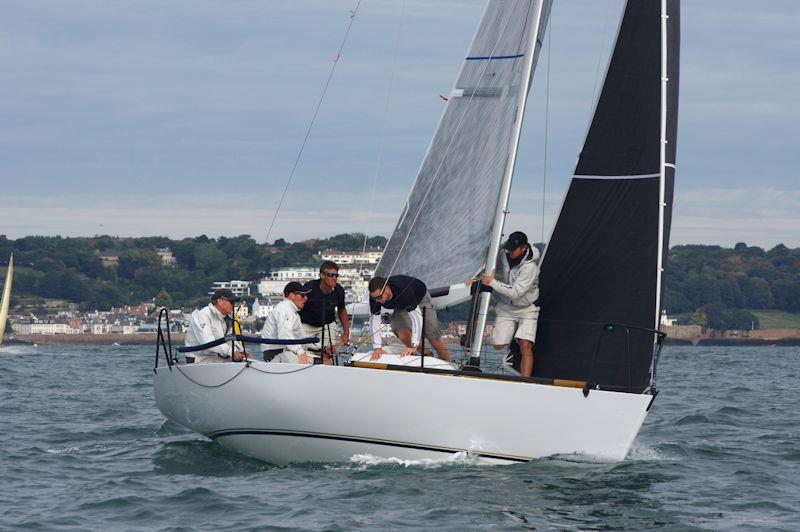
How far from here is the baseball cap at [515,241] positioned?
1041cm

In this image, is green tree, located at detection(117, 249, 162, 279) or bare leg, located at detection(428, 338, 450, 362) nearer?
bare leg, located at detection(428, 338, 450, 362)

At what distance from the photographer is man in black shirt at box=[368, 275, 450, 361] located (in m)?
10.1

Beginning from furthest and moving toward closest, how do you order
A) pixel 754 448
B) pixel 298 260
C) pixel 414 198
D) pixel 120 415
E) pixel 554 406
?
1. pixel 298 260
2. pixel 120 415
3. pixel 754 448
4. pixel 414 198
5. pixel 554 406

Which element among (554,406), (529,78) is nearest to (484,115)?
(529,78)

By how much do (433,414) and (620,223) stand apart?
243cm

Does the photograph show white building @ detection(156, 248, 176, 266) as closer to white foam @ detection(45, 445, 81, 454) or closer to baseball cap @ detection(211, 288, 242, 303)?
white foam @ detection(45, 445, 81, 454)

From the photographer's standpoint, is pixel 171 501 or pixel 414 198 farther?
pixel 414 198


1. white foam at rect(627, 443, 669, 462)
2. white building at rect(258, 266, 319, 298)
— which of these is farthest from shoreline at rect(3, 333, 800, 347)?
white foam at rect(627, 443, 669, 462)

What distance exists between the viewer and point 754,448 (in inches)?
483

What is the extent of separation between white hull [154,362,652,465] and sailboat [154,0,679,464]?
0.4 inches

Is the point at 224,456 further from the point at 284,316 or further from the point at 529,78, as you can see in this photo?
the point at 529,78

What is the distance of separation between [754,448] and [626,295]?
311 cm

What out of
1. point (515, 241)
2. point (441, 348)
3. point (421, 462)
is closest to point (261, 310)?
point (441, 348)

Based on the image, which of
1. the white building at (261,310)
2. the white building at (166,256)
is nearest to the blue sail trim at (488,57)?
the white building at (261,310)
